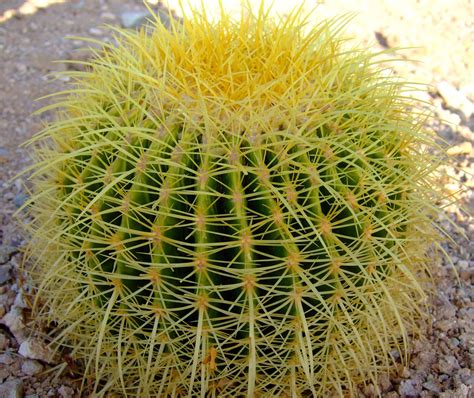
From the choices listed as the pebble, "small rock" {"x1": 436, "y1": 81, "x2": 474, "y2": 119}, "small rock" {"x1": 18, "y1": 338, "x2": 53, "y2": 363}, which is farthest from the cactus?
"small rock" {"x1": 436, "y1": 81, "x2": 474, "y2": 119}

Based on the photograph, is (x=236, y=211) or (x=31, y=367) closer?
(x=236, y=211)

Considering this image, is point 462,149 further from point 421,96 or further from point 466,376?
point 466,376

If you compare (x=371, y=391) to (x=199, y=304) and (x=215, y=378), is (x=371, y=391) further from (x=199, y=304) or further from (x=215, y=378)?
(x=199, y=304)

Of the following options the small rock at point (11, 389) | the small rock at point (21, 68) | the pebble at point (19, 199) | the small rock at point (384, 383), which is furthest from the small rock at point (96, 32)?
the small rock at point (384, 383)

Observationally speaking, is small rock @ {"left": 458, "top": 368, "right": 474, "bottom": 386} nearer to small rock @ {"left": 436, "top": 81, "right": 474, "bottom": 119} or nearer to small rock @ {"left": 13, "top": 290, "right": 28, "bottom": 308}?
small rock @ {"left": 13, "top": 290, "right": 28, "bottom": 308}

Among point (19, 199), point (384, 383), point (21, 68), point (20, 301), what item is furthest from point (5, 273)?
point (21, 68)
